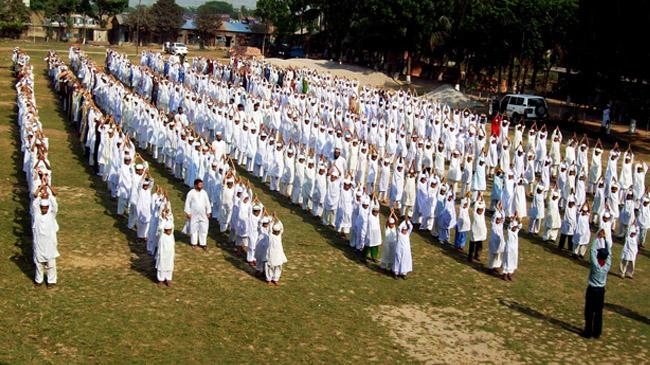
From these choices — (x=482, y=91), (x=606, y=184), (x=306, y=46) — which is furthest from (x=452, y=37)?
(x=606, y=184)

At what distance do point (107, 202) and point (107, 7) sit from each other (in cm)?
5684

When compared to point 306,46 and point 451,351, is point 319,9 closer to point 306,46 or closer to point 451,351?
point 306,46

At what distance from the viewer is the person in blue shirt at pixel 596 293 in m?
9.60

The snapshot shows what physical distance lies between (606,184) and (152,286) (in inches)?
428

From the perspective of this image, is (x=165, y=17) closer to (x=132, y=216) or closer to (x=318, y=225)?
(x=318, y=225)

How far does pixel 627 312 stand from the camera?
35.7ft

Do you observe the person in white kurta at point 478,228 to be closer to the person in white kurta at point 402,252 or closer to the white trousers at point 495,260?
the white trousers at point 495,260

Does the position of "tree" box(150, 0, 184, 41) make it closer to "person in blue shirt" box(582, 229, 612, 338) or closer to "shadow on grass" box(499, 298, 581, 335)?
"shadow on grass" box(499, 298, 581, 335)

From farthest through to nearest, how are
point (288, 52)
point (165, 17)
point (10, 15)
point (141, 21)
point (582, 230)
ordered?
point (165, 17), point (141, 21), point (288, 52), point (10, 15), point (582, 230)

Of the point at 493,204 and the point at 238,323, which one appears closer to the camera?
the point at 238,323

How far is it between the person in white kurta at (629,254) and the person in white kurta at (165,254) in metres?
7.38

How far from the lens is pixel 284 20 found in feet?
172

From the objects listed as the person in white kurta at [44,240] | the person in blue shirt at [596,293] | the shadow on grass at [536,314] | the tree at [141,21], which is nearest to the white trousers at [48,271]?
the person in white kurta at [44,240]

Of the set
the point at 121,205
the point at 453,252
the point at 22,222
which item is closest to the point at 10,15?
the point at 121,205
